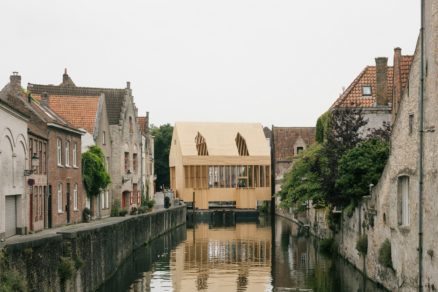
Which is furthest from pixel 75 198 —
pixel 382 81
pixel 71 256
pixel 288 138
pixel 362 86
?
pixel 288 138

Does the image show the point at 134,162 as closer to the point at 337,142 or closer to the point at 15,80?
the point at 15,80

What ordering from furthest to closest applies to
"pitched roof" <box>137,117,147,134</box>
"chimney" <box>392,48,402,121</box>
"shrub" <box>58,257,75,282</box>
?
"pitched roof" <box>137,117,147,134</box> → "chimney" <box>392,48,402,121</box> → "shrub" <box>58,257,75,282</box>

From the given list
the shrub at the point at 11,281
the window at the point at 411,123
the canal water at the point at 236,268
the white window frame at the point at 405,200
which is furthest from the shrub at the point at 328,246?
the shrub at the point at 11,281

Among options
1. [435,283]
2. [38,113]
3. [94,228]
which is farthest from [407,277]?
[38,113]

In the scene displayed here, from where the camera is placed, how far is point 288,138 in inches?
3701

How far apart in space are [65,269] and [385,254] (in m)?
11.1

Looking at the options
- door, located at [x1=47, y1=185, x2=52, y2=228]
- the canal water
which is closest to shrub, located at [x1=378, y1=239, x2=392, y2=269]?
the canal water

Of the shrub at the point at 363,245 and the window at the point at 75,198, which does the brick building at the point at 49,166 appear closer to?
the window at the point at 75,198

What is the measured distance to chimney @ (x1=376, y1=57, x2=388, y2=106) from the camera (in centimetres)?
4638

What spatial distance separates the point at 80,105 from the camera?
49.0 metres

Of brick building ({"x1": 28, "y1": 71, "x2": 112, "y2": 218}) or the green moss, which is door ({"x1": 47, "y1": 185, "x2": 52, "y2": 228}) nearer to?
brick building ({"x1": 28, "y1": 71, "x2": 112, "y2": 218})

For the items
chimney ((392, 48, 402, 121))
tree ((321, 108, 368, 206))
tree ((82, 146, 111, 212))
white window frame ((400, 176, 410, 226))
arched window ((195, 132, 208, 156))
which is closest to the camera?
white window frame ((400, 176, 410, 226))

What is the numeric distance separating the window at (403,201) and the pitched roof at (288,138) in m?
67.9

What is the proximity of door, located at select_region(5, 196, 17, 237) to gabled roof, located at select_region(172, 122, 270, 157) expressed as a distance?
58311mm
